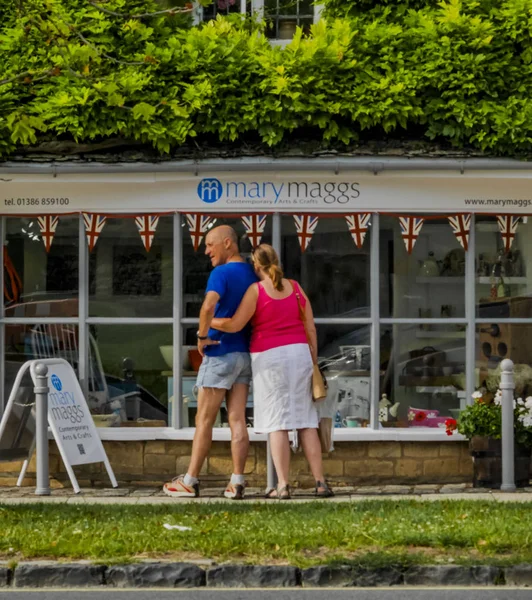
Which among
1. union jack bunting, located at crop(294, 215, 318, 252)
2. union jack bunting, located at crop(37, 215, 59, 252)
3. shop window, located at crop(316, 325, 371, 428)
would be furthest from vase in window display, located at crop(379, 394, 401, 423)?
union jack bunting, located at crop(37, 215, 59, 252)

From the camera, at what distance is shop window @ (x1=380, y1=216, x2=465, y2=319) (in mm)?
13594

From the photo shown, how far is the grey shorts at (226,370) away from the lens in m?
12.0

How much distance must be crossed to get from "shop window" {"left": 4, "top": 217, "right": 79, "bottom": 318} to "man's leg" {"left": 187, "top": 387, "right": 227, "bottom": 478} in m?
2.21

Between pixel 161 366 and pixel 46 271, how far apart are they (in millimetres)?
1476

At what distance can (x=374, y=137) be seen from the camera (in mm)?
13438

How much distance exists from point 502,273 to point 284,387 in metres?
3.01

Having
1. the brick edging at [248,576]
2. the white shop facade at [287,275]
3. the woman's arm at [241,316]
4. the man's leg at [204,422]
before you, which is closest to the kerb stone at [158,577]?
the brick edging at [248,576]

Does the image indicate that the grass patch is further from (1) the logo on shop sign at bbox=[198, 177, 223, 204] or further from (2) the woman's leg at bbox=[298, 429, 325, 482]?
(1) the logo on shop sign at bbox=[198, 177, 223, 204]

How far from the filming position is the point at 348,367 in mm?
13641

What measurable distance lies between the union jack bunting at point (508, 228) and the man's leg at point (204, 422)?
3.37 m

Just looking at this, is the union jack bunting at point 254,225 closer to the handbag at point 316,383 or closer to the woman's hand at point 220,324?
the handbag at point 316,383

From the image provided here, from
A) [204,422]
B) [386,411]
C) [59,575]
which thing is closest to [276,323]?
[204,422]

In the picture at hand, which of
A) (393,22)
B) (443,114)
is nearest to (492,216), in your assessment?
(443,114)
